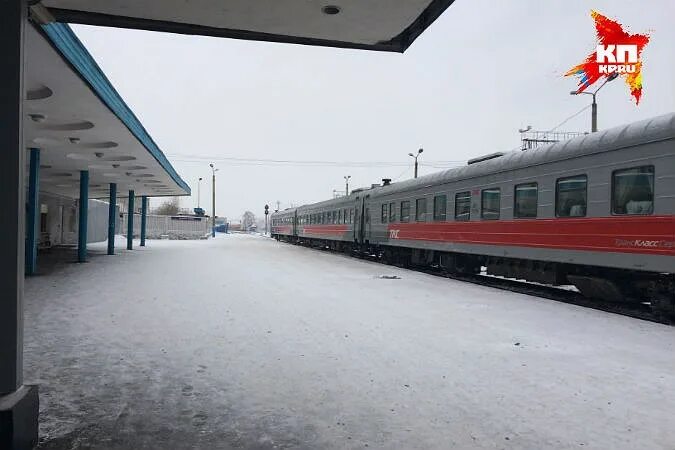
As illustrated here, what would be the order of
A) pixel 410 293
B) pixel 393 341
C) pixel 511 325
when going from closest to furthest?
pixel 393 341 < pixel 511 325 < pixel 410 293

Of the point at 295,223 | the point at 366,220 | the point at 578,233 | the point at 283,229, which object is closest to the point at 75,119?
the point at 578,233

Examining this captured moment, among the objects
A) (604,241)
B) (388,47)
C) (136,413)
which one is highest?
(388,47)

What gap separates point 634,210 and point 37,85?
10459mm

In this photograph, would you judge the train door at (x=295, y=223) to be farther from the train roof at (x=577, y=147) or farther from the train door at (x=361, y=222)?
the train roof at (x=577, y=147)

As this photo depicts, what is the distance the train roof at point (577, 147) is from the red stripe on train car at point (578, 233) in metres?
1.32

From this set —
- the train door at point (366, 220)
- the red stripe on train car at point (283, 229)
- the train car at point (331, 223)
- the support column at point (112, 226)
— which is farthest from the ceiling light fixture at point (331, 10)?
the red stripe on train car at point (283, 229)

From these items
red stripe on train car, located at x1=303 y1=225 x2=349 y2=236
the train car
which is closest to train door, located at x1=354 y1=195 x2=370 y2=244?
the train car

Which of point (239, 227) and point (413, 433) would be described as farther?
point (239, 227)

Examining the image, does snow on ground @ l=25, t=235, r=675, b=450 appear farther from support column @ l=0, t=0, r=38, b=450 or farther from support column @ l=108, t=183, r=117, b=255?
support column @ l=108, t=183, r=117, b=255

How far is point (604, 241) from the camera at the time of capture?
30.8 ft

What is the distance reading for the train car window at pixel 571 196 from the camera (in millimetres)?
10070

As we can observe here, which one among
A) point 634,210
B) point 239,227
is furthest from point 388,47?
point 239,227

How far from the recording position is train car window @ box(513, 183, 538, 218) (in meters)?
11.5

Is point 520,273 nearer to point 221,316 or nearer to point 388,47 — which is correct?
point 221,316
